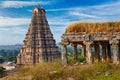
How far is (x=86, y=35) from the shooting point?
2739 cm

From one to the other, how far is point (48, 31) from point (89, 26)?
2750 inches

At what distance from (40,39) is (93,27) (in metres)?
69.2

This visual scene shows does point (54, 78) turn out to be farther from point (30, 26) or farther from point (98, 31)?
point (30, 26)

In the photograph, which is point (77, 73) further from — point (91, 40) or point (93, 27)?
point (93, 27)

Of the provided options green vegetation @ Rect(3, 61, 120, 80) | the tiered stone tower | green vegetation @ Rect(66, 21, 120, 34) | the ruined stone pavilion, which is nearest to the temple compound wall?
the ruined stone pavilion

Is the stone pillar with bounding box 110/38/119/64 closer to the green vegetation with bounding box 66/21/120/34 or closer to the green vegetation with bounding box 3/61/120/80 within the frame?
the green vegetation with bounding box 3/61/120/80

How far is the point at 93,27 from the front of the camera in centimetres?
2800

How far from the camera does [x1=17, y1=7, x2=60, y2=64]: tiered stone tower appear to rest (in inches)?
3818

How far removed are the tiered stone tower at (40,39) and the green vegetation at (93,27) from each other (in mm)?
68282

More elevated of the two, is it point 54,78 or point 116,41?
point 116,41

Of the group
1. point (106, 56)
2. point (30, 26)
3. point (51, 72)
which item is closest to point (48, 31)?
point (30, 26)

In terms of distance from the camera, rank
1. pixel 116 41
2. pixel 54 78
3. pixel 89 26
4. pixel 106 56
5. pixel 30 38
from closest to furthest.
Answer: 1. pixel 54 78
2. pixel 116 41
3. pixel 89 26
4. pixel 106 56
5. pixel 30 38

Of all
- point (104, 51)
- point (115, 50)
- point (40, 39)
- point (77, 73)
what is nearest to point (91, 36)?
point (115, 50)

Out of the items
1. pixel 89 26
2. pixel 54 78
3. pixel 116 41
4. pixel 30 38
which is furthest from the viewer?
pixel 30 38
